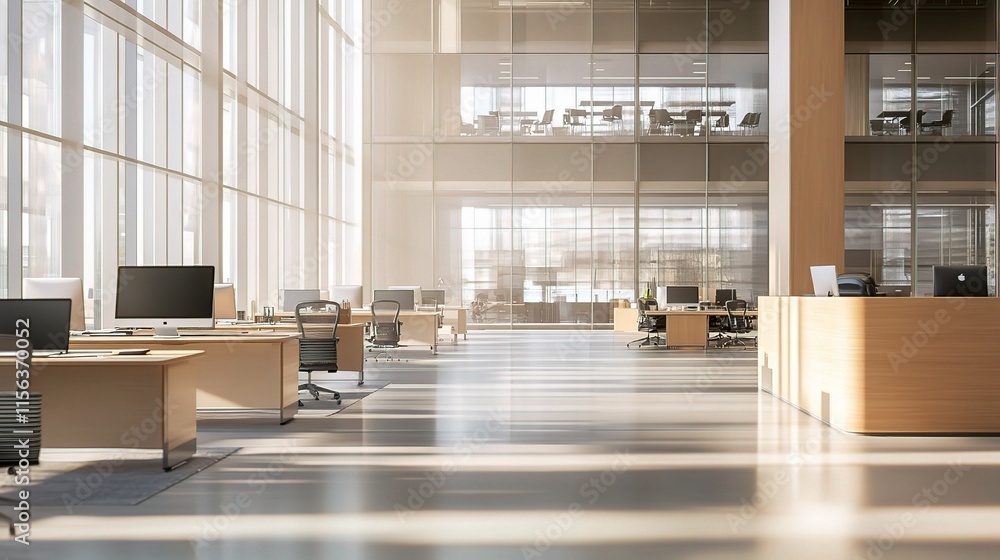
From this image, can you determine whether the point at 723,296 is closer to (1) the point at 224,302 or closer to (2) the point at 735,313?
(2) the point at 735,313

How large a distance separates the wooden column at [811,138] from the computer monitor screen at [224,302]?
260 inches

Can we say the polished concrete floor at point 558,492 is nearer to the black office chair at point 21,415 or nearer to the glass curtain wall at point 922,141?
the black office chair at point 21,415

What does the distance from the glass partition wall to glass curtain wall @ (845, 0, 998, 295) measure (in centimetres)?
250

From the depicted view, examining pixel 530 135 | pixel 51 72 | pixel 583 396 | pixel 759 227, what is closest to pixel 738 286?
pixel 759 227

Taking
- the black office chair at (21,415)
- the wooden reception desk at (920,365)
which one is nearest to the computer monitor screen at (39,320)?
the black office chair at (21,415)

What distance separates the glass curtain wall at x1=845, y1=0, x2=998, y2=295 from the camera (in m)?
21.5

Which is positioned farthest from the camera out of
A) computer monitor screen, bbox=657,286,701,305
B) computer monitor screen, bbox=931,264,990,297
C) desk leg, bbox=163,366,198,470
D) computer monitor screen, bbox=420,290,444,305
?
computer monitor screen, bbox=420,290,444,305

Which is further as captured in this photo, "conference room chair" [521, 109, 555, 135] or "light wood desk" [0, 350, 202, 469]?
"conference room chair" [521, 109, 555, 135]

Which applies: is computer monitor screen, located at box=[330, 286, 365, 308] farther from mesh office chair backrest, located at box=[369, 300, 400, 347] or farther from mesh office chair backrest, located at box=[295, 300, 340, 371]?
mesh office chair backrest, located at box=[295, 300, 340, 371]

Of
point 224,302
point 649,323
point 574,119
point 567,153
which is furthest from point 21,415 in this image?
point 574,119

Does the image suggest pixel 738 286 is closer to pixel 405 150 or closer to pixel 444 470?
pixel 405 150

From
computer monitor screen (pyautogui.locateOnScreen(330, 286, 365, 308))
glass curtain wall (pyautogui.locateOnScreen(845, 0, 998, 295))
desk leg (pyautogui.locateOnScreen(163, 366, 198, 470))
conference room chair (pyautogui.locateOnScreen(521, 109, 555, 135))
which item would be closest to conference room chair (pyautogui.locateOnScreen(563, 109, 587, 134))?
conference room chair (pyautogui.locateOnScreen(521, 109, 555, 135))

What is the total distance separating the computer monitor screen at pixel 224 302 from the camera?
9.62 m

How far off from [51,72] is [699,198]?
1627cm
